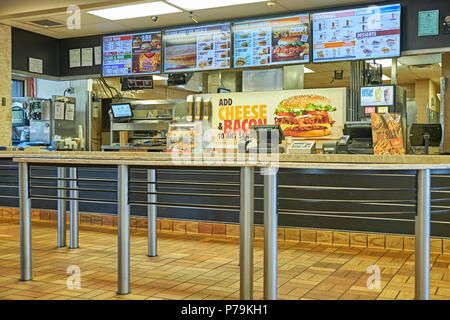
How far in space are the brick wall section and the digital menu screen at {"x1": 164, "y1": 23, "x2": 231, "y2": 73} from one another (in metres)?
2.42

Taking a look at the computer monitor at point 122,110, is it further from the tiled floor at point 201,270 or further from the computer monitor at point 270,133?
the computer monitor at point 270,133

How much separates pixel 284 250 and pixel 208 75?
4.03 metres

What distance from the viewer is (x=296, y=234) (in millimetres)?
4766

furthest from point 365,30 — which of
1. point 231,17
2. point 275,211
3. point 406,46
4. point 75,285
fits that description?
point 75,285

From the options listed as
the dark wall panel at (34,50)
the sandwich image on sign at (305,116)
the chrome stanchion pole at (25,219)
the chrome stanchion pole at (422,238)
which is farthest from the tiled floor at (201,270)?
the dark wall panel at (34,50)

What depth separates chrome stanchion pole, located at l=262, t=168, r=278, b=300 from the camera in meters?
2.61

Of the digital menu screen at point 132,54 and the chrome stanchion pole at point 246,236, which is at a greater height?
the digital menu screen at point 132,54

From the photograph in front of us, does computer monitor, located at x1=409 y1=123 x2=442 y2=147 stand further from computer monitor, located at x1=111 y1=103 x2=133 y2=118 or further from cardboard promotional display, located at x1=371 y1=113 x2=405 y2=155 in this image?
computer monitor, located at x1=111 y1=103 x2=133 y2=118

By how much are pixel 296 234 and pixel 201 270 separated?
1463mm

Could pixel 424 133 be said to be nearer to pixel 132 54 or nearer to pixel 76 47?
pixel 132 54

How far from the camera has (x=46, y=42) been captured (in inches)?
318

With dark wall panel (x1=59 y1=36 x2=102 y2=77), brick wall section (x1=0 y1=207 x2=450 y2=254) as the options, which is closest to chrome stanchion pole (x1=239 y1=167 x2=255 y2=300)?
brick wall section (x1=0 y1=207 x2=450 y2=254)

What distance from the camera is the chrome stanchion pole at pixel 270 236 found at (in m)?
2.61

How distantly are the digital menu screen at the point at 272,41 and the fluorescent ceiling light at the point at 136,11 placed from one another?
0.96 meters
